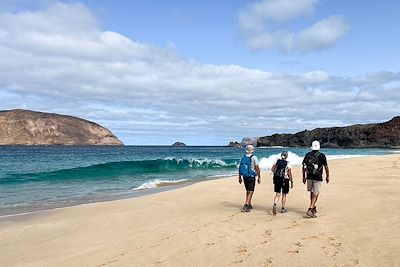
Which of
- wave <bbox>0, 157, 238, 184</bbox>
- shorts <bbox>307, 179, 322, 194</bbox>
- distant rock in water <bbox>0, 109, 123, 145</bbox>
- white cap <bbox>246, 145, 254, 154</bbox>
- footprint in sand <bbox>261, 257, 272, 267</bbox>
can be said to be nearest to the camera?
footprint in sand <bbox>261, 257, 272, 267</bbox>

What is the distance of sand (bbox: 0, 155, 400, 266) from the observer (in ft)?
21.9

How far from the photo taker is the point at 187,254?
23.2 feet

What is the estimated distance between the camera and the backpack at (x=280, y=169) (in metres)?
10.4

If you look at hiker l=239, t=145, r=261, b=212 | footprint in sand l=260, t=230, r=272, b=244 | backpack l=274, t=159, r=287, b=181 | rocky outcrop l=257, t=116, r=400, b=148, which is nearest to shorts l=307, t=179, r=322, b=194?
backpack l=274, t=159, r=287, b=181

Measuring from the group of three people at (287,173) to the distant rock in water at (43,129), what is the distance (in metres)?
166

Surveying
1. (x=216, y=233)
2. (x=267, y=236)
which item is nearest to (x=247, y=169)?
(x=216, y=233)

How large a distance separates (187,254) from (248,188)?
4100mm

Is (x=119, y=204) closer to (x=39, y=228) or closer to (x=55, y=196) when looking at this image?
(x=39, y=228)

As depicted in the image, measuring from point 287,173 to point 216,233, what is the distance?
2.94 meters

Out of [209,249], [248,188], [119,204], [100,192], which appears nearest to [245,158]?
[248,188]

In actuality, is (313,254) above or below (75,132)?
below

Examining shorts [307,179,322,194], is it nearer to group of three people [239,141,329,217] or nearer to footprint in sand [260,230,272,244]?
group of three people [239,141,329,217]

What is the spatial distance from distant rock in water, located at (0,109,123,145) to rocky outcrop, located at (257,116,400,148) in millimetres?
84314

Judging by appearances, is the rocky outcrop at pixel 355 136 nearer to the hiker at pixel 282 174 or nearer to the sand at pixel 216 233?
the sand at pixel 216 233
